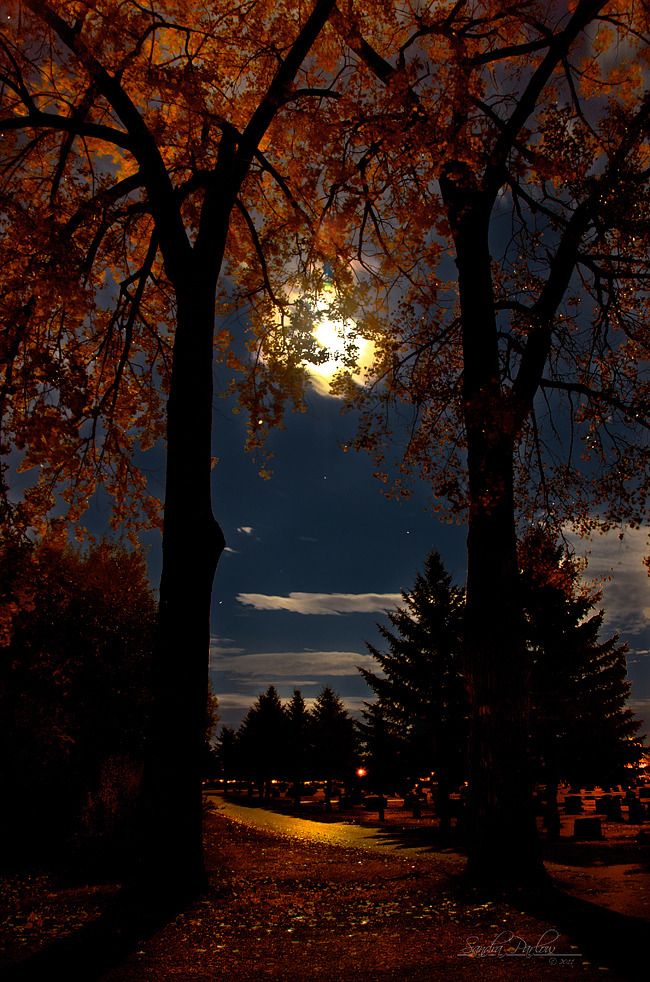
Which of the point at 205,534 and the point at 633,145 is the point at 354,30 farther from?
the point at 205,534

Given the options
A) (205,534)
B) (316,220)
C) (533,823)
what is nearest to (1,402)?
(205,534)

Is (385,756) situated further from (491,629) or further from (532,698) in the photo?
(491,629)

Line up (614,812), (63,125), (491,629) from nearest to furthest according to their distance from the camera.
→ 1. (491,629)
2. (63,125)
3. (614,812)

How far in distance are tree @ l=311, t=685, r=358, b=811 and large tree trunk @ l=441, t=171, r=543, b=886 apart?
45.8 m

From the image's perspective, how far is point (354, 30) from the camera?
11.6 metres

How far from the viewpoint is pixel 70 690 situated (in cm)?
2580

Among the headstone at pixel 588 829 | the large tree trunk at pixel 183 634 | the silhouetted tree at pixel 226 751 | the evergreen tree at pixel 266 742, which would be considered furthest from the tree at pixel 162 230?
the silhouetted tree at pixel 226 751

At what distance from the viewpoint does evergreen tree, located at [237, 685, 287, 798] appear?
5484 cm

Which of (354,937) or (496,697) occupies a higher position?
(496,697)

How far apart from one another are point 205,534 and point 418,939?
5274 millimetres

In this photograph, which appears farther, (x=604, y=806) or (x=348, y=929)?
(x=604, y=806)

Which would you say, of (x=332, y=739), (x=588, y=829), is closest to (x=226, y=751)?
(x=332, y=739)

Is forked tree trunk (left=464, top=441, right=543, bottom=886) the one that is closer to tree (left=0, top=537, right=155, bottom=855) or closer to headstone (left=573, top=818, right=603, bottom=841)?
tree (left=0, top=537, right=155, bottom=855)

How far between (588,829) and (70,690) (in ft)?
56.5
